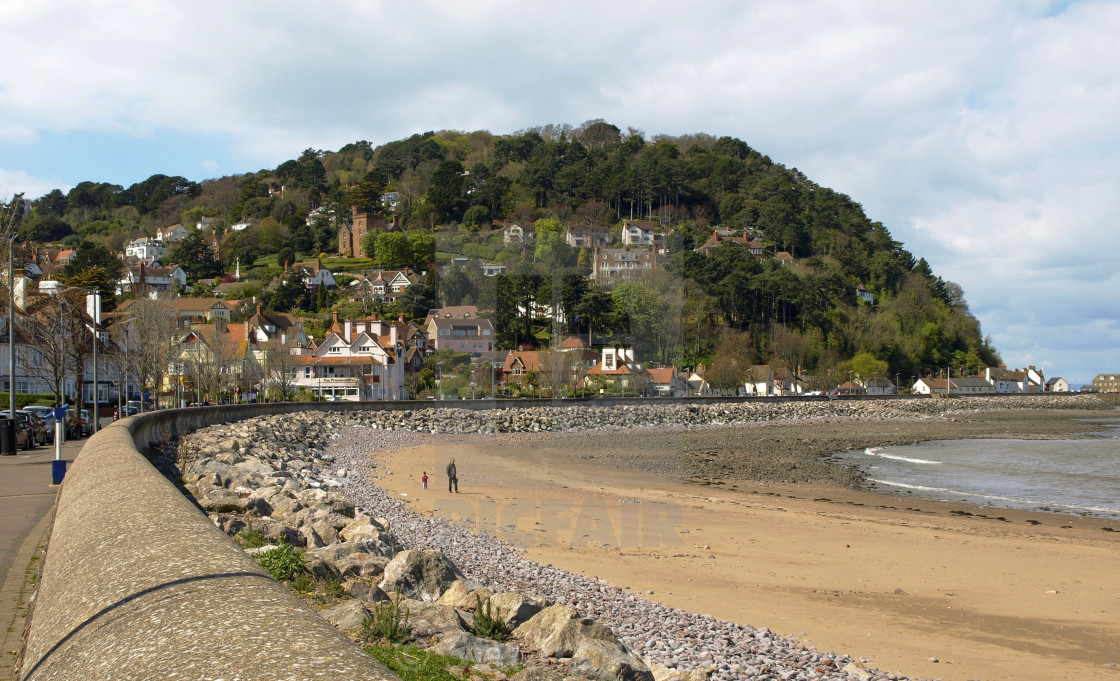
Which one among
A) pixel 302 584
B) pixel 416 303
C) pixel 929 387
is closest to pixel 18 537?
pixel 302 584

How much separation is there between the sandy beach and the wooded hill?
32507mm

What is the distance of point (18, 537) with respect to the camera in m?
7.96

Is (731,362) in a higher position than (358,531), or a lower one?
higher

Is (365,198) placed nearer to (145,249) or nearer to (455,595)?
(145,249)

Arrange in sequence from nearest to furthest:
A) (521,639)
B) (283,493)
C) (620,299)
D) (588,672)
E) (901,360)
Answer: (588,672) → (521,639) → (283,493) → (620,299) → (901,360)

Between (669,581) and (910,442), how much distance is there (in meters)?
36.0

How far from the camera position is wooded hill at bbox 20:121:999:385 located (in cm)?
9050

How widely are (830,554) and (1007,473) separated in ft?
57.8

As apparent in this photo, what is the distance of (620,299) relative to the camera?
1688 cm

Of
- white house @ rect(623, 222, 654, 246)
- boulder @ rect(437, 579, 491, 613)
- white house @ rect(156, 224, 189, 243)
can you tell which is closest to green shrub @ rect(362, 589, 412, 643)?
boulder @ rect(437, 579, 491, 613)

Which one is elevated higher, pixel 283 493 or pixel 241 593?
pixel 241 593

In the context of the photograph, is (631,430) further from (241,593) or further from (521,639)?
(241,593)

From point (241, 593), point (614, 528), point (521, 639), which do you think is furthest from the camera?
point (614, 528)

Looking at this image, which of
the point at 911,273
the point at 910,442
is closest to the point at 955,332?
the point at 911,273
